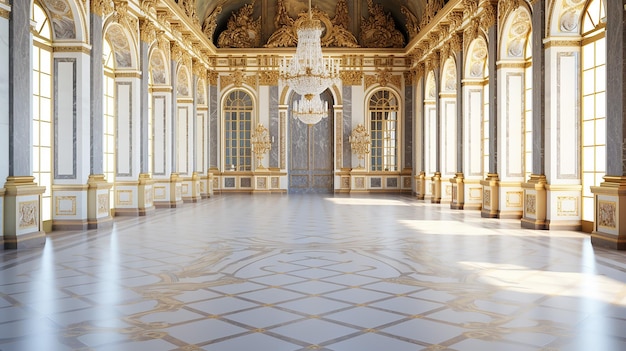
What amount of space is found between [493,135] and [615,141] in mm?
5423

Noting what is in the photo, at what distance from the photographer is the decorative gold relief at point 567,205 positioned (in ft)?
36.6

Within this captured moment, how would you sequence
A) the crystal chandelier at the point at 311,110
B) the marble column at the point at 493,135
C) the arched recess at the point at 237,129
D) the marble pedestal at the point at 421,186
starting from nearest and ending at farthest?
the marble column at the point at 493,135 → the crystal chandelier at the point at 311,110 → the marble pedestal at the point at 421,186 → the arched recess at the point at 237,129

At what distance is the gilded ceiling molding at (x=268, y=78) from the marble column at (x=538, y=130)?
15040mm

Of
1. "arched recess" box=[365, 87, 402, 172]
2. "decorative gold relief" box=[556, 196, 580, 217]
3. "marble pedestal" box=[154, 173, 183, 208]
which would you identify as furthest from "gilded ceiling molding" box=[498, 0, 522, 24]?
"arched recess" box=[365, 87, 402, 172]

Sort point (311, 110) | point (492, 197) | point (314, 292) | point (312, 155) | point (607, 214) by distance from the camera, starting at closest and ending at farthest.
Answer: point (314, 292) < point (607, 214) < point (492, 197) < point (311, 110) < point (312, 155)

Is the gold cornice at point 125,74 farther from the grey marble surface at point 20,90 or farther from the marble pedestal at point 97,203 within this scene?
the grey marble surface at point 20,90

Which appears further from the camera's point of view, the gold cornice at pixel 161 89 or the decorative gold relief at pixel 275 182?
the decorative gold relief at pixel 275 182

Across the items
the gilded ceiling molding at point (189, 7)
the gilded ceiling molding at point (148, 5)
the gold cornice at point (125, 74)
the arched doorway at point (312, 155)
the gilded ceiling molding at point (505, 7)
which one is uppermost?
the gilded ceiling molding at point (189, 7)

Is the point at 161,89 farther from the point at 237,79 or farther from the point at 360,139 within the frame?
the point at 360,139

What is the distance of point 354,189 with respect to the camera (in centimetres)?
2516

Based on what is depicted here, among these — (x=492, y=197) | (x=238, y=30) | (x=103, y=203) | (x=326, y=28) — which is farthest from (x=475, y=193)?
(x=238, y=30)

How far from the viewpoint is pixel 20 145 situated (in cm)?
906

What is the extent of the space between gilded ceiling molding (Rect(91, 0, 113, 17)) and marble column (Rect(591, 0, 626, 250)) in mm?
9968

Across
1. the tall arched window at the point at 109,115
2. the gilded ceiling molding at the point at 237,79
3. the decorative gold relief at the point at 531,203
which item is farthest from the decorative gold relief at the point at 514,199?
the gilded ceiling molding at the point at 237,79
